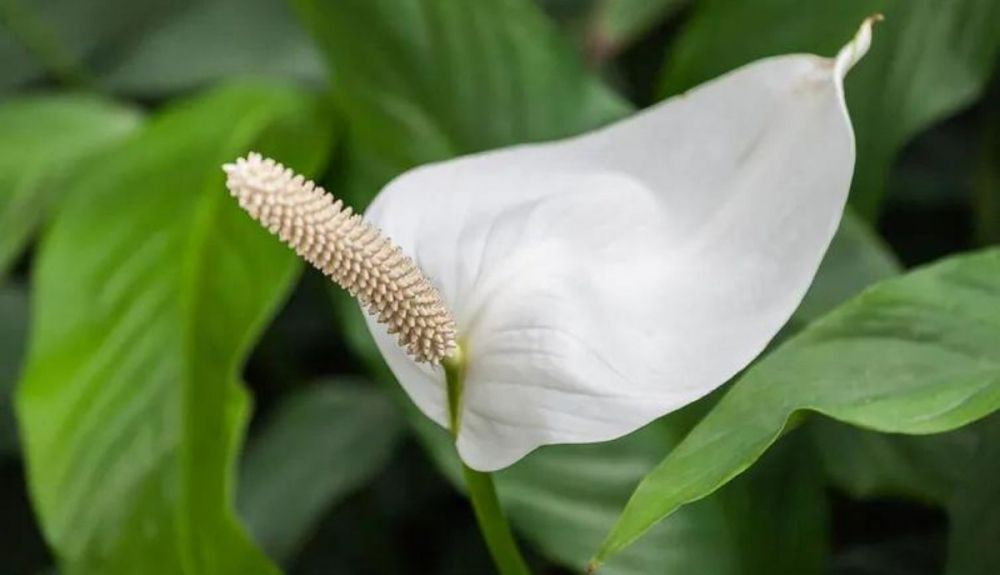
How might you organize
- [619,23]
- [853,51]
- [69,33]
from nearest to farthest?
[853,51] → [619,23] → [69,33]

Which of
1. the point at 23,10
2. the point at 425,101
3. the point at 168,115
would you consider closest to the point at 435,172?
the point at 425,101

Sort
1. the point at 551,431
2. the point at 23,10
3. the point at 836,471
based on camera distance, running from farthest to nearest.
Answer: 1. the point at 23,10
2. the point at 836,471
3. the point at 551,431

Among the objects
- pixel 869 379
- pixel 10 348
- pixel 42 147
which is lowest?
pixel 10 348

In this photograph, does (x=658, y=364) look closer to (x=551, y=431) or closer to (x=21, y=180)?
(x=551, y=431)

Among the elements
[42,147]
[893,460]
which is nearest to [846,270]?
[893,460]

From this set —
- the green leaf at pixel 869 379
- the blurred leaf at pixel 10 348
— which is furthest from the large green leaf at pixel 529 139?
the blurred leaf at pixel 10 348

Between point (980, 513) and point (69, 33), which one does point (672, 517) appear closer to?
point (980, 513)

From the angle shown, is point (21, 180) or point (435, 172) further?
point (21, 180)
